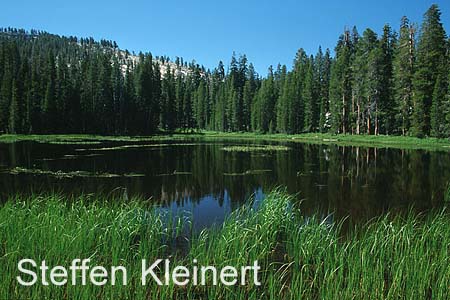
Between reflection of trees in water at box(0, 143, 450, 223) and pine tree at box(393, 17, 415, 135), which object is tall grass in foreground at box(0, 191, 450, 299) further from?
pine tree at box(393, 17, 415, 135)

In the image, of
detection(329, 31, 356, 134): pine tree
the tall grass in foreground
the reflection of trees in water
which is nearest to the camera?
the tall grass in foreground

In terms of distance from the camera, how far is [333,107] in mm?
76438

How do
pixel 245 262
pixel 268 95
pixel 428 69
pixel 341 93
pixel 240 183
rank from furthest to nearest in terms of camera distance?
pixel 268 95
pixel 341 93
pixel 428 69
pixel 240 183
pixel 245 262

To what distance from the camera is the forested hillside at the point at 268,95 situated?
58.1 m

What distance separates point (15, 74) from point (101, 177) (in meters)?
77.5

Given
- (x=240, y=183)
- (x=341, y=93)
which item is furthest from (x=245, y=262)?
(x=341, y=93)

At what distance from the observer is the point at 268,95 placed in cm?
10375

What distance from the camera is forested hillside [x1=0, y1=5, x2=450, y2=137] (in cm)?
5809

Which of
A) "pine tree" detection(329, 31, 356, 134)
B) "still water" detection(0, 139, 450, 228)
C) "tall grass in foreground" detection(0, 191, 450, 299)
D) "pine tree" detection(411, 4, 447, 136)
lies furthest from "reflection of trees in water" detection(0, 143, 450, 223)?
"pine tree" detection(329, 31, 356, 134)

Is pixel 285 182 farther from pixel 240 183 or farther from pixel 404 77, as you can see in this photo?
pixel 404 77

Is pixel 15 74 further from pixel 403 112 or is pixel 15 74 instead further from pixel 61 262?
pixel 61 262

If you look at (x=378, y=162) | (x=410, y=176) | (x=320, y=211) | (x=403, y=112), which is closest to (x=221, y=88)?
(x=403, y=112)

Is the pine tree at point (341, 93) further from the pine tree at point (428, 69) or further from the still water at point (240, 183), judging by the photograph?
the still water at point (240, 183)

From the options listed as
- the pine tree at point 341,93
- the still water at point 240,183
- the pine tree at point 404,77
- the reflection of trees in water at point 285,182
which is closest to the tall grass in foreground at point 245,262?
the still water at point 240,183
